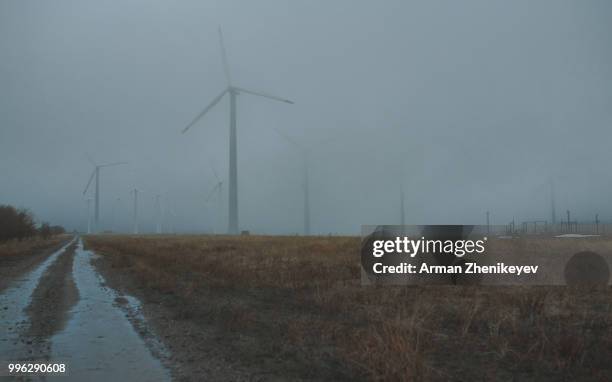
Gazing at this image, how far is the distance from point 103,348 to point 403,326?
21.5 feet

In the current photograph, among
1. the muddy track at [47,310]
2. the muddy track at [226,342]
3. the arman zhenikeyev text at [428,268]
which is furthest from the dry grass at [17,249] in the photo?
the arman zhenikeyev text at [428,268]

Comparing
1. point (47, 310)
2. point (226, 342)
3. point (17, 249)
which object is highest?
point (17, 249)

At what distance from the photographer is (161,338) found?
12367mm

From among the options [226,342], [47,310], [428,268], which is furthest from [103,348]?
[428,268]

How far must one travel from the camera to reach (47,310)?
658 inches

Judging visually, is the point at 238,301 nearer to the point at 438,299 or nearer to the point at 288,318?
the point at 288,318

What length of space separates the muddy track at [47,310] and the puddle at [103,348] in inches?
9.3

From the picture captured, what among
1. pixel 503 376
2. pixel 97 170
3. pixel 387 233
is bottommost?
pixel 503 376

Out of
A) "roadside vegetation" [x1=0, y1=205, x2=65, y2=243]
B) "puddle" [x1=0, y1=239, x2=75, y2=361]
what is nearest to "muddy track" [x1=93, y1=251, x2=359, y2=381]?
"puddle" [x1=0, y1=239, x2=75, y2=361]

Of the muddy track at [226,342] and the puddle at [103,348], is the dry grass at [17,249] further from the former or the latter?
the muddy track at [226,342]

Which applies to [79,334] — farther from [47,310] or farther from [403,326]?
[403,326]

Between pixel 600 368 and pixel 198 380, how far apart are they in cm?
695

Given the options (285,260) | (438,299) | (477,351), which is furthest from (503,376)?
(285,260)

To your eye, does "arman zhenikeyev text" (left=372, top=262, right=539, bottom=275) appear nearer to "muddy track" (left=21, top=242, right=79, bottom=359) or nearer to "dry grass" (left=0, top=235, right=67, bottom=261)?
"muddy track" (left=21, top=242, right=79, bottom=359)
